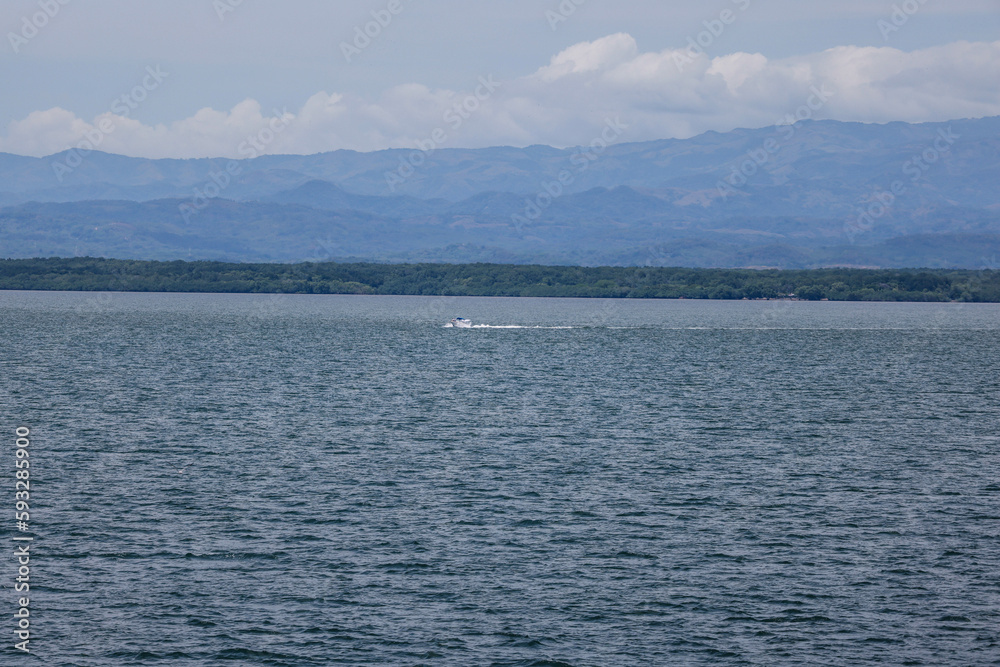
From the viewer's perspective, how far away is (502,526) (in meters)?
43.1

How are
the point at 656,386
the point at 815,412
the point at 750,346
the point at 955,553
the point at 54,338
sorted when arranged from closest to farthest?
1. the point at 955,553
2. the point at 815,412
3. the point at 656,386
4. the point at 54,338
5. the point at 750,346

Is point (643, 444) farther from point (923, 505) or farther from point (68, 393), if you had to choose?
point (68, 393)

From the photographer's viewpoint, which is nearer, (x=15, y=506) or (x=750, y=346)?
(x=15, y=506)

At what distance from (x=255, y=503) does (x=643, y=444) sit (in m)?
26.2

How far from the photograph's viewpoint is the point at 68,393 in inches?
3278

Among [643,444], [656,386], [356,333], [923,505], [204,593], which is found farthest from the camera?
[356,333]

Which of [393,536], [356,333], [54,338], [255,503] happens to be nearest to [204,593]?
[393,536]

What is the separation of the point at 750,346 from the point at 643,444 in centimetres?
9896

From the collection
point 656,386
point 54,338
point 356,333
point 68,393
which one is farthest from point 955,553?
point 356,333

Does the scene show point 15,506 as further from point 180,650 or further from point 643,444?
point 643,444

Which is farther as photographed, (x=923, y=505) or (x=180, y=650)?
(x=923, y=505)

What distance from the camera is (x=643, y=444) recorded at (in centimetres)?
6369

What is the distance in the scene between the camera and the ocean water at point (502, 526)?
31.5 m

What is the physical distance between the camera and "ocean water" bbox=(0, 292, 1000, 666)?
31516 millimetres
